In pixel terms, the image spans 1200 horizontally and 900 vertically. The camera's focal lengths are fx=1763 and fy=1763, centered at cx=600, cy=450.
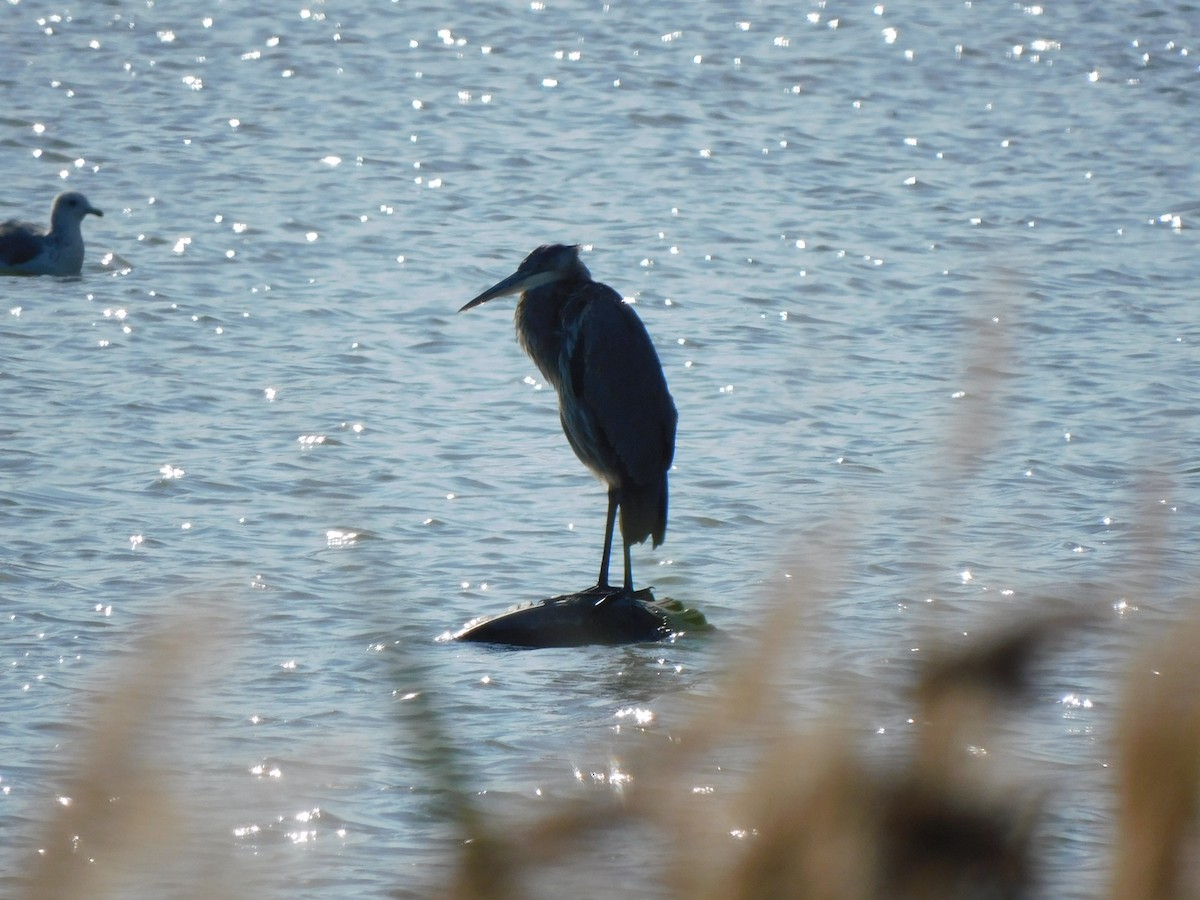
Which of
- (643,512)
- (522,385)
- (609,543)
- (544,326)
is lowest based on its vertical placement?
(522,385)

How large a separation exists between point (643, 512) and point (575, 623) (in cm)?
62

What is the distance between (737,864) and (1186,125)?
17062 millimetres

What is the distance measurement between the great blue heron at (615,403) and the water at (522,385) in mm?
508

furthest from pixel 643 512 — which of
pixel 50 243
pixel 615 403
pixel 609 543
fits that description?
pixel 50 243

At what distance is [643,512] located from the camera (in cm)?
665

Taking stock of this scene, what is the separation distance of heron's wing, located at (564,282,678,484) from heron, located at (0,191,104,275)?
629 cm

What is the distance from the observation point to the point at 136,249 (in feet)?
41.8

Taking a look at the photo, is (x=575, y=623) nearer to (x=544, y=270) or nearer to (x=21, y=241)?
(x=544, y=270)

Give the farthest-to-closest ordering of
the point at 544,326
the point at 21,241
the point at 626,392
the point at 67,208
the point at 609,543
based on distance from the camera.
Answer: the point at 67,208
the point at 21,241
the point at 544,326
the point at 609,543
the point at 626,392

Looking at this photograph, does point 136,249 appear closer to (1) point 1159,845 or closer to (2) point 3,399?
(2) point 3,399

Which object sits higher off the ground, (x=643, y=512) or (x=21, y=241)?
(x=21, y=241)

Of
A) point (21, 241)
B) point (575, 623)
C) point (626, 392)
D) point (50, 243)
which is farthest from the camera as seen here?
point (50, 243)

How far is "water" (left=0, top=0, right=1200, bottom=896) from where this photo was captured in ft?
4.51

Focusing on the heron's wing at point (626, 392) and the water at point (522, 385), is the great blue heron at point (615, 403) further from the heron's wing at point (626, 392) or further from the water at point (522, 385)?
the water at point (522, 385)
